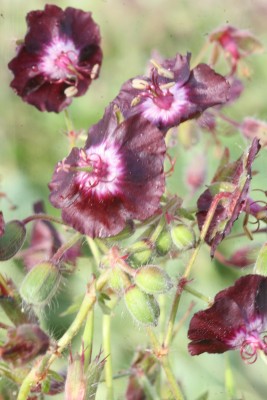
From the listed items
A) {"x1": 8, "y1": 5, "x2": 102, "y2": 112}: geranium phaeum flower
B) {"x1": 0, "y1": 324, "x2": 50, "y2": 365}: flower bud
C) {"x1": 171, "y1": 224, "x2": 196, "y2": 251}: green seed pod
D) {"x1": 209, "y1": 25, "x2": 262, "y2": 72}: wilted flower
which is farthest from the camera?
{"x1": 209, "y1": 25, "x2": 262, "y2": 72}: wilted flower

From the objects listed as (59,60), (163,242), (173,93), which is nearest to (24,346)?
(163,242)

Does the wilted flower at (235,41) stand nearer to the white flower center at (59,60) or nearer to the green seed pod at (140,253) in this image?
the white flower center at (59,60)

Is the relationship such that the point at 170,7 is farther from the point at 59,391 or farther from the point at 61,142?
the point at 59,391

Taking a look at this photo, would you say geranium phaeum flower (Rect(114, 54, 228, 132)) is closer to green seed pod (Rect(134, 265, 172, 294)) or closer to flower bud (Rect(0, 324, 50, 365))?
green seed pod (Rect(134, 265, 172, 294))

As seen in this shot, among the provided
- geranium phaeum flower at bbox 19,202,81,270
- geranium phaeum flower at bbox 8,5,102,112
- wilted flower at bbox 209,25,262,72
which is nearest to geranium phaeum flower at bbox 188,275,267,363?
geranium phaeum flower at bbox 19,202,81,270

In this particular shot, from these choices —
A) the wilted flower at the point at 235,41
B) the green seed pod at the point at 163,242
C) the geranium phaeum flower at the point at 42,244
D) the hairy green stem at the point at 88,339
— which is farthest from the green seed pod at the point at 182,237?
the wilted flower at the point at 235,41
